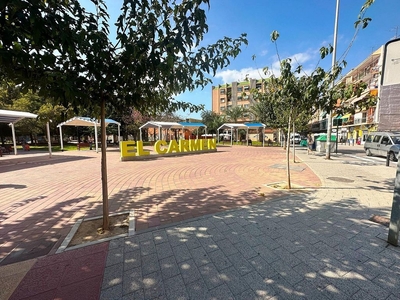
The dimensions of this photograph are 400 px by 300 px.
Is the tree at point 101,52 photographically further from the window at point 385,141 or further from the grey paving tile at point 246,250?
the window at point 385,141

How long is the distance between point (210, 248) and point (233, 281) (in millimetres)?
679

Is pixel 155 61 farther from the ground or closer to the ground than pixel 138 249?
farther from the ground

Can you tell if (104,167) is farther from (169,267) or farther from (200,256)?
(200,256)

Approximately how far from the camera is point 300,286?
210 centimetres

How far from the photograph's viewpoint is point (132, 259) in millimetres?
2586

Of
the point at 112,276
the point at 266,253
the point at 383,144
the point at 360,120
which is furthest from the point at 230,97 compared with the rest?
the point at 112,276

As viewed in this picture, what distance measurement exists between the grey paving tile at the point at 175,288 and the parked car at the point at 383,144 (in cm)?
1469

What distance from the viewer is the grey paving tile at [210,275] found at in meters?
2.15

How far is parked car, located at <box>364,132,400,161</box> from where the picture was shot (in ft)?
37.9

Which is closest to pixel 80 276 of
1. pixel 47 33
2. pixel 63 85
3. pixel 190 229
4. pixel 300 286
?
pixel 190 229

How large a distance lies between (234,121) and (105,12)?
143 feet

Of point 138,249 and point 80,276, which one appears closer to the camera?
point 80,276

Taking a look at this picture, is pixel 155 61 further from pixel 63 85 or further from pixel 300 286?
pixel 300 286

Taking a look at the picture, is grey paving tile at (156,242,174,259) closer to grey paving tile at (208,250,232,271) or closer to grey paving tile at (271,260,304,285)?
grey paving tile at (208,250,232,271)
